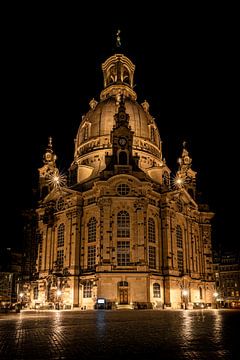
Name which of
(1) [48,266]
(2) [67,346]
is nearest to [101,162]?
(1) [48,266]

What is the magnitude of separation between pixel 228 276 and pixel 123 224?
234 ft

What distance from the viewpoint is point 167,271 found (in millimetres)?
67375

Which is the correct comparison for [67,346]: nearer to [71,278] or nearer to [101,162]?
[71,278]

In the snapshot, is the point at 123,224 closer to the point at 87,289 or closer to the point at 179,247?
the point at 87,289

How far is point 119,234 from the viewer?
213 feet

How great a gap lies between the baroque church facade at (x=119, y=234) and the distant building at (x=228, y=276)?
42.2 m

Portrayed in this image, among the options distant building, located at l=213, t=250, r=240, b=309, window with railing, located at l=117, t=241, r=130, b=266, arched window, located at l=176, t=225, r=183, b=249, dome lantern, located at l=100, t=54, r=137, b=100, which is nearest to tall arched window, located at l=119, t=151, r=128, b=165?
window with railing, located at l=117, t=241, r=130, b=266

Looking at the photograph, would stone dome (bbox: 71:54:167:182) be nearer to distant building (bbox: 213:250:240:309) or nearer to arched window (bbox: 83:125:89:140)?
arched window (bbox: 83:125:89:140)

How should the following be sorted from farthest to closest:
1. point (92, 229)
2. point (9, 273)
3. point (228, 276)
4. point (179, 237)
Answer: point (228, 276), point (9, 273), point (179, 237), point (92, 229)

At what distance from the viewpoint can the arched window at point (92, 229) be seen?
6762cm

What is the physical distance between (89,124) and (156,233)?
108 ft

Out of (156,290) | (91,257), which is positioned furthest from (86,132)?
(156,290)

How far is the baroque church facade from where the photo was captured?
62.7 metres

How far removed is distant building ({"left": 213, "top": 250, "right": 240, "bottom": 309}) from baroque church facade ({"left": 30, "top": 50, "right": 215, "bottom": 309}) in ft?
138
